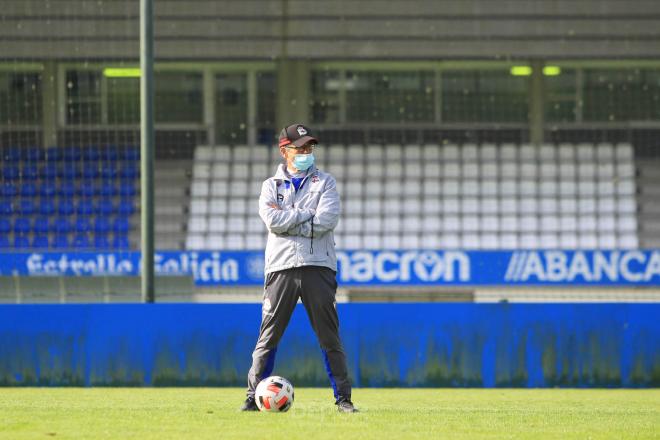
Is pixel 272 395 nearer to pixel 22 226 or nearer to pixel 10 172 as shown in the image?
pixel 10 172

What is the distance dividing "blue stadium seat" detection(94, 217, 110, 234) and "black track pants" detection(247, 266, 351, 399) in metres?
10.5

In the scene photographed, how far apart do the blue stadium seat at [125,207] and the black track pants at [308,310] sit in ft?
Result: 34.7

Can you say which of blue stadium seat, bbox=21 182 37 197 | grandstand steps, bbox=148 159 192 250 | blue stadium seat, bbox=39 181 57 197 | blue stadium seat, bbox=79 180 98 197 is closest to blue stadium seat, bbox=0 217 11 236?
blue stadium seat, bbox=21 182 37 197

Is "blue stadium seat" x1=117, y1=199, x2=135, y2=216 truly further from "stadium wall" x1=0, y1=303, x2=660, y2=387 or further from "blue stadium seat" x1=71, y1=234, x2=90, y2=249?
"stadium wall" x1=0, y1=303, x2=660, y2=387

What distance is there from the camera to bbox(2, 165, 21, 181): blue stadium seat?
15087mm

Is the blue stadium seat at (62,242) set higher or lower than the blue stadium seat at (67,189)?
lower

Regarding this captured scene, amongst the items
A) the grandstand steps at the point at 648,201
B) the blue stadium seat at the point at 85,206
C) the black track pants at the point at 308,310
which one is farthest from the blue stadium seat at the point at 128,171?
the black track pants at the point at 308,310

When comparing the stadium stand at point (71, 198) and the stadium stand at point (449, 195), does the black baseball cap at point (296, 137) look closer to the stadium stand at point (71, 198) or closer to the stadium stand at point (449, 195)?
the stadium stand at point (71, 198)

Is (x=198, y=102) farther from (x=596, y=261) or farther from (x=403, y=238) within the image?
(x=596, y=261)

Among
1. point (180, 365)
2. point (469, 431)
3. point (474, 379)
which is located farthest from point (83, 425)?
point (474, 379)

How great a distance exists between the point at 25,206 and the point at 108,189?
80.6 inches

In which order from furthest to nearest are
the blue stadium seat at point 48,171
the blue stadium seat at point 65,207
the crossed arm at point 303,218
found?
the blue stadium seat at point 48,171
the blue stadium seat at point 65,207
the crossed arm at point 303,218

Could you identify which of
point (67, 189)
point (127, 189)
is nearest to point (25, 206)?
point (67, 189)

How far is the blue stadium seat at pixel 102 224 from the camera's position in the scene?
1747 cm
